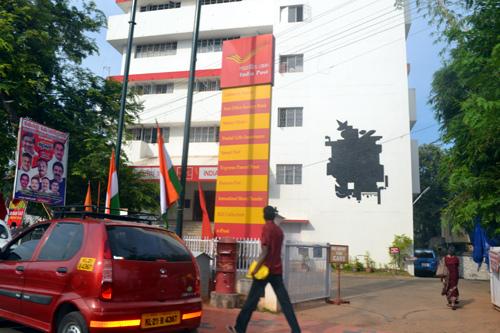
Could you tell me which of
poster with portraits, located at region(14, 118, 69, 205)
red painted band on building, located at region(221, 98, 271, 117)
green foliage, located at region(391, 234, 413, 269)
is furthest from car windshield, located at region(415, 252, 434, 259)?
poster with portraits, located at region(14, 118, 69, 205)

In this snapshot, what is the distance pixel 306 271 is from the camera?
9688 mm

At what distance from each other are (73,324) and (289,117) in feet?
68.4

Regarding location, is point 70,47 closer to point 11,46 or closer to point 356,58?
point 11,46

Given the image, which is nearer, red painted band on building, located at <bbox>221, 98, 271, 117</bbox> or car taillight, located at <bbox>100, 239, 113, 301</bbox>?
car taillight, located at <bbox>100, 239, 113, 301</bbox>

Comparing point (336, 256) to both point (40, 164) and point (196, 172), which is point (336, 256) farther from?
point (196, 172)

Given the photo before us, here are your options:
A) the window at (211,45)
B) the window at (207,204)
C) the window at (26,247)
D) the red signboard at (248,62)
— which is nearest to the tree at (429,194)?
the window at (207,204)

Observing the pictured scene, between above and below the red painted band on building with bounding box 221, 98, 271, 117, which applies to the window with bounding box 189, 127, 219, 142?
above

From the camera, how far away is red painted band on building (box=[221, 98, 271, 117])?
61.6 ft

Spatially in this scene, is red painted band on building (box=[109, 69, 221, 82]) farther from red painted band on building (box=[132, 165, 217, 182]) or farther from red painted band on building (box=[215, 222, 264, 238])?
red painted band on building (box=[215, 222, 264, 238])

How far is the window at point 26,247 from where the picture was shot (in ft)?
18.2

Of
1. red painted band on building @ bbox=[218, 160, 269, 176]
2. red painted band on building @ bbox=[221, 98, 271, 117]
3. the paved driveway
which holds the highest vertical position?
red painted band on building @ bbox=[221, 98, 271, 117]

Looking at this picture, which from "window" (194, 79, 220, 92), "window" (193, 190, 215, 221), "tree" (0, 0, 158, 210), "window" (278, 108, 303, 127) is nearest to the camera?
"tree" (0, 0, 158, 210)

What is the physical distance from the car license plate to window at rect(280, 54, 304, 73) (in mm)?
21634

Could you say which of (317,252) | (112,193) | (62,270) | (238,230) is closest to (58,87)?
(112,193)
